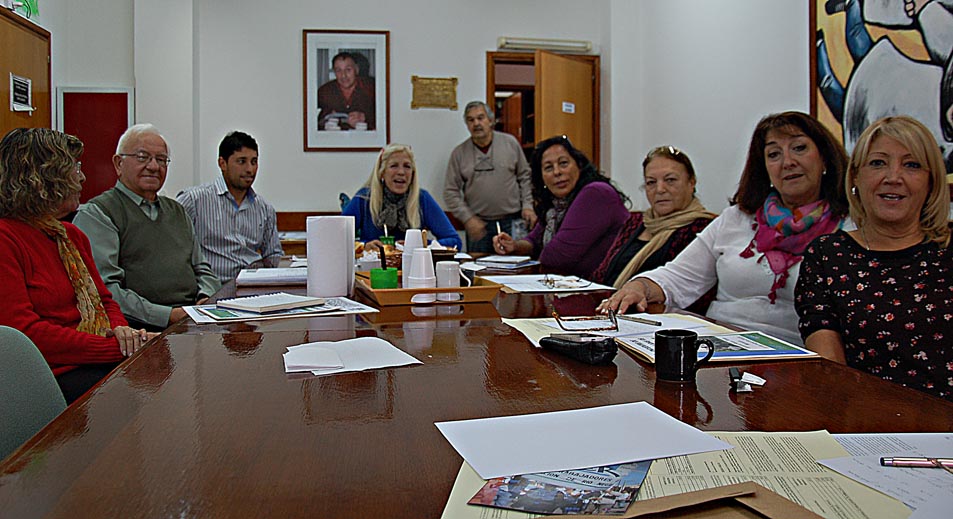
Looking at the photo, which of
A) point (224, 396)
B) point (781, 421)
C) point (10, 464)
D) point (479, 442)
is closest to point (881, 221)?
point (781, 421)

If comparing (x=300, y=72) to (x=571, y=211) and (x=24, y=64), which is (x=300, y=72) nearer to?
(x=24, y=64)

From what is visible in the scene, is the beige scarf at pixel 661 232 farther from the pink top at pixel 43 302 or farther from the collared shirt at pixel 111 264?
the pink top at pixel 43 302

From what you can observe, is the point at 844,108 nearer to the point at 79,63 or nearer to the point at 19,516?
the point at 19,516

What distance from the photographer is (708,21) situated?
15.4 feet

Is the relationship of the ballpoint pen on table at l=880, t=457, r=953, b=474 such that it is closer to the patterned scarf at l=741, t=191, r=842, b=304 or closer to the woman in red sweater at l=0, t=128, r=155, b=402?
the patterned scarf at l=741, t=191, r=842, b=304

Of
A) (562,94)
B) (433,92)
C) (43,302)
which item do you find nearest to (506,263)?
(43,302)

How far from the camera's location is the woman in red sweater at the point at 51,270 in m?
1.81

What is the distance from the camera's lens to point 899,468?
0.76m

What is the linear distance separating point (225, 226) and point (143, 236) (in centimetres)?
82

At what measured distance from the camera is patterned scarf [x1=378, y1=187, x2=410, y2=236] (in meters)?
4.18

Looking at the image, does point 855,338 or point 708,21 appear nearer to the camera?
point 855,338

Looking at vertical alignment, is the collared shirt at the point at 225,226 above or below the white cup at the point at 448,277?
above

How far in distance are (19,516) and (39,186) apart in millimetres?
1499

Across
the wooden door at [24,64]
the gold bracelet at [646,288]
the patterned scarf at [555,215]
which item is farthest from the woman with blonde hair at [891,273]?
the wooden door at [24,64]
